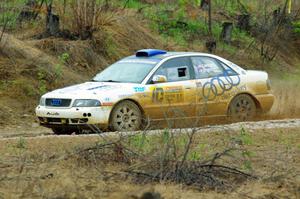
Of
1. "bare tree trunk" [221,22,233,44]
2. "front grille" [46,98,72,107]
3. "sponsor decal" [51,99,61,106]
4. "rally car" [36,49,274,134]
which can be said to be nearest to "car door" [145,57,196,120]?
"rally car" [36,49,274,134]

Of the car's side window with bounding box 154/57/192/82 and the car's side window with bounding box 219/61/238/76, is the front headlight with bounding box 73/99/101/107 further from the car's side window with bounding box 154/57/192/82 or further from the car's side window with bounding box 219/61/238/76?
the car's side window with bounding box 219/61/238/76

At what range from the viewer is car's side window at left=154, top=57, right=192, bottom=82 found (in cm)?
1530

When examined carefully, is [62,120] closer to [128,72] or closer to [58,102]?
[58,102]

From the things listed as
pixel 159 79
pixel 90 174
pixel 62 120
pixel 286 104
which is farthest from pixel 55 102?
pixel 286 104

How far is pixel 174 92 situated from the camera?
49.6 feet

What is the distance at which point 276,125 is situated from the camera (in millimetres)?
14633

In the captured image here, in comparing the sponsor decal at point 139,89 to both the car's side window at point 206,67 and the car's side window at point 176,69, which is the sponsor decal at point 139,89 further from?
the car's side window at point 206,67

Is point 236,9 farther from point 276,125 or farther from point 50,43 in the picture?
point 276,125

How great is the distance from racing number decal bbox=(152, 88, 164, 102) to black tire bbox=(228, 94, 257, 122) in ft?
5.53

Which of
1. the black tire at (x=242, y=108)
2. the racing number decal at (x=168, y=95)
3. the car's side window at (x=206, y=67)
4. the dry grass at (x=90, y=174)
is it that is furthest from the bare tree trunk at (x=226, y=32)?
the dry grass at (x=90, y=174)

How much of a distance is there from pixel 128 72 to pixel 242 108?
2.44 meters

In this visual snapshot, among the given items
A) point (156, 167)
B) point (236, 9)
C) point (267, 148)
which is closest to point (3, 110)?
point (267, 148)

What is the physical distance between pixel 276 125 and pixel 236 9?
20.1m

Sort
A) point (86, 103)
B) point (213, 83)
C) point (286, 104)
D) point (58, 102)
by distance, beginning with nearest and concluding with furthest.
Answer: point (86, 103), point (58, 102), point (213, 83), point (286, 104)
